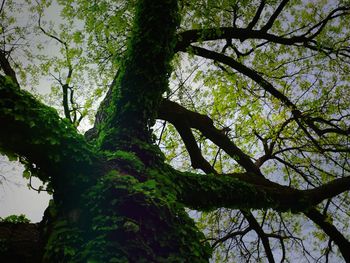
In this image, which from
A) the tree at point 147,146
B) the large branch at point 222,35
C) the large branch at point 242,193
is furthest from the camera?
the large branch at point 222,35

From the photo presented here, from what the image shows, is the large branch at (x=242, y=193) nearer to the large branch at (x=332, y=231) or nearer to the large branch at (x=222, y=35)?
the large branch at (x=332, y=231)

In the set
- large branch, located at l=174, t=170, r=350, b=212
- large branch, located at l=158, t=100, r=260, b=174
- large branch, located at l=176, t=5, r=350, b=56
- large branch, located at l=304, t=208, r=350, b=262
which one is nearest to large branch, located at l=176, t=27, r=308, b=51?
large branch, located at l=176, t=5, r=350, b=56

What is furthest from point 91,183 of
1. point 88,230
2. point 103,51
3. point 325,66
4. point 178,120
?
point 325,66

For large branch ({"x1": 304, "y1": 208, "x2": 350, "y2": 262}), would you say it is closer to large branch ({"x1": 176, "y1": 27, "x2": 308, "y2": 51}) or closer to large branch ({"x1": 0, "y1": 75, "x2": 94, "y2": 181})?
large branch ({"x1": 176, "y1": 27, "x2": 308, "y2": 51})

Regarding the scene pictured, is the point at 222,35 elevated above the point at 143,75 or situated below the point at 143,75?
above

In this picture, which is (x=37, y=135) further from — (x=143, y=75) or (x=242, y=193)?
(x=242, y=193)

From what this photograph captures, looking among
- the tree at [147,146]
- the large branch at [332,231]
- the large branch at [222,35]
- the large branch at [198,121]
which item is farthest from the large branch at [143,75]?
the large branch at [332,231]

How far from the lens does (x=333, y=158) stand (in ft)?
29.2

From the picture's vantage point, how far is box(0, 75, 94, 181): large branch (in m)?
2.90

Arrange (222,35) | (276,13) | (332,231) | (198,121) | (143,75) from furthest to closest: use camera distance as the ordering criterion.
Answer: (276,13) < (222,35) < (332,231) < (198,121) < (143,75)

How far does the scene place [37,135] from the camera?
9.86 ft

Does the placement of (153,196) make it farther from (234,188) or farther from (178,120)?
(178,120)

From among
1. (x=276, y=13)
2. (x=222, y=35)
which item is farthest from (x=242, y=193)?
(x=276, y=13)

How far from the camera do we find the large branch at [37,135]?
290cm
